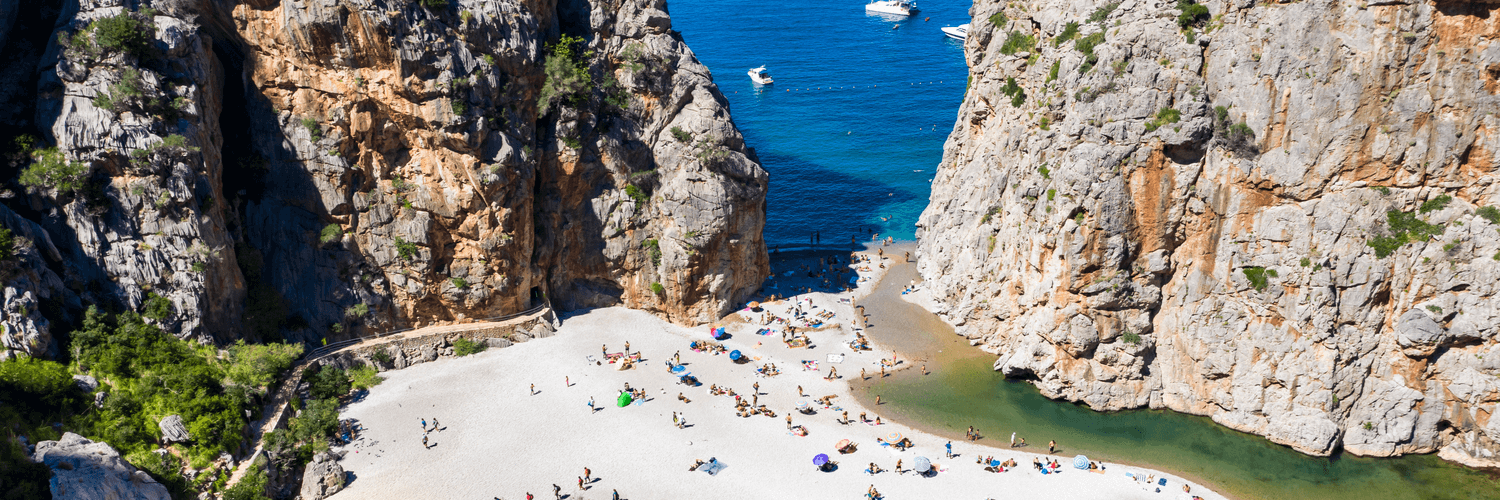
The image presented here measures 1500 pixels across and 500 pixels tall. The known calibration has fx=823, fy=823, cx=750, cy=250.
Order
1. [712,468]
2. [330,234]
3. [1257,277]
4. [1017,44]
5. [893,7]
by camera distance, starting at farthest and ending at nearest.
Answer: [893,7] → [1017,44] → [330,234] → [1257,277] → [712,468]

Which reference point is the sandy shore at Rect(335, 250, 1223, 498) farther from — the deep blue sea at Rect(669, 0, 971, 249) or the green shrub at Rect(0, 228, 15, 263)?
the deep blue sea at Rect(669, 0, 971, 249)

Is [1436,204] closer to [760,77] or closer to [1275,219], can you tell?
[1275,219]

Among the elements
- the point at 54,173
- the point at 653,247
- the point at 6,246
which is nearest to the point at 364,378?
the point at 6,246

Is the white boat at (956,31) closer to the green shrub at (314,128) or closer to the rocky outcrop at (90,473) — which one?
the green shrub at (314,128)

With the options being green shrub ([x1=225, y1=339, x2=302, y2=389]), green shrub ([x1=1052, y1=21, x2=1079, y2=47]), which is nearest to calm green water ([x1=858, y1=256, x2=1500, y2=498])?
green shrub ([x1=1052, y1=21, x2=1079, y2=47])

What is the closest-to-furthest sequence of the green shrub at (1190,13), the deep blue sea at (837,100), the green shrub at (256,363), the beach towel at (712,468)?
the green shrub at (256,363), the beach towel at (712,468), the green shrub at (1190,13), the deep blue sea at (837,100)

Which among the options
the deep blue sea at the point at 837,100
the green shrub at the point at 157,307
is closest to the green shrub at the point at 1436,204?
the deep blue sea at the point at 837,100
